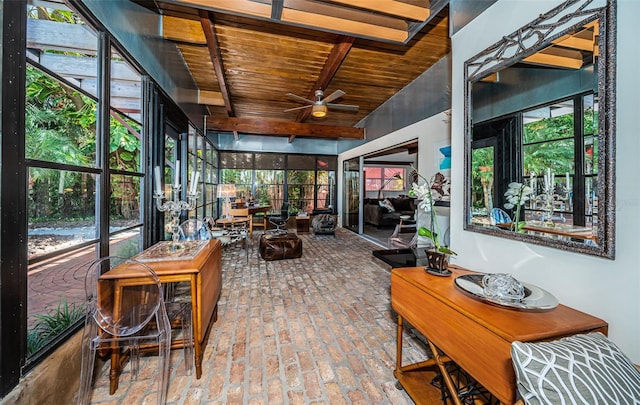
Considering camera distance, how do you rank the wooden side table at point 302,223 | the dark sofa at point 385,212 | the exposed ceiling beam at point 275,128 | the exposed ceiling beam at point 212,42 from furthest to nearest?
the dark sofa at point 385,212 → the wooden side table at point 302,223 → the exposed ceiling beam at point 275,128 → the exposed ceiling beam at point 212,42

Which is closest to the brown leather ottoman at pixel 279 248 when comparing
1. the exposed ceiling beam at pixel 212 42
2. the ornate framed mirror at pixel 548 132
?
the exposed ceiling beam at pixel 212 42

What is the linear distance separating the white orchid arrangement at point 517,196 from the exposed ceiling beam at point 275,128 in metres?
5.48

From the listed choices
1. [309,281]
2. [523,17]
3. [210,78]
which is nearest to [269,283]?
[309,281]

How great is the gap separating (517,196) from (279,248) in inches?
139

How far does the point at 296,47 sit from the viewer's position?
133 inches

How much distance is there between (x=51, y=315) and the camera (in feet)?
4.55

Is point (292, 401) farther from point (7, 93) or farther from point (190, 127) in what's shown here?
point (190, 127)

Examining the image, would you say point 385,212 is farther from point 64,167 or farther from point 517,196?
point 64,167

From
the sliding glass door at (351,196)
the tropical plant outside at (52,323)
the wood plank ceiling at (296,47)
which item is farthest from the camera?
the sliding glass door at (351,196)

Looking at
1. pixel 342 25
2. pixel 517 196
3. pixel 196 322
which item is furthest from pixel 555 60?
pixel 196 322

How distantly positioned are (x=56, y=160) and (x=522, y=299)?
2.51m

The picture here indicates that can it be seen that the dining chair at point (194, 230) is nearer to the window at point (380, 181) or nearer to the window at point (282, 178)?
the window at point (282, 178)

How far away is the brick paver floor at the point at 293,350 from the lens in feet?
4.86

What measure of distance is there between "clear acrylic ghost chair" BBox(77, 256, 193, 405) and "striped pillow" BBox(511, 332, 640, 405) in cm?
163
